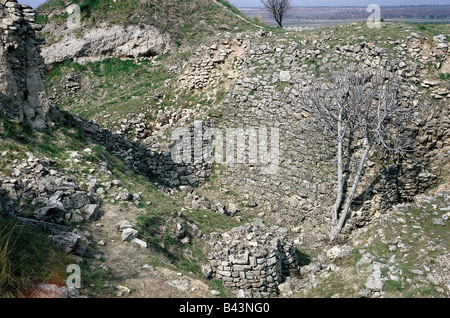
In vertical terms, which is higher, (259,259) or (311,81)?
(311,81)

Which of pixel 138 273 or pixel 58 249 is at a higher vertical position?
pixel 58 249

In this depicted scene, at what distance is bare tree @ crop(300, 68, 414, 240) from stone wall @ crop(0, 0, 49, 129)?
9118 millimetres

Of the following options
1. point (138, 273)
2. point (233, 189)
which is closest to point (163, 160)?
point (233, 189)

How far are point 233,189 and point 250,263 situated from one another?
5.91 meters

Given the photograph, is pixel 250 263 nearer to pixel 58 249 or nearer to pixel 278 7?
pixel 58 249

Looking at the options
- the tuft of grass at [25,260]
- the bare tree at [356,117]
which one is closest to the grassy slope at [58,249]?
the tuft of grass at [25,260]

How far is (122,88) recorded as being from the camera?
74.6ft

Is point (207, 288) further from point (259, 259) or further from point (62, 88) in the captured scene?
point (62, 88)

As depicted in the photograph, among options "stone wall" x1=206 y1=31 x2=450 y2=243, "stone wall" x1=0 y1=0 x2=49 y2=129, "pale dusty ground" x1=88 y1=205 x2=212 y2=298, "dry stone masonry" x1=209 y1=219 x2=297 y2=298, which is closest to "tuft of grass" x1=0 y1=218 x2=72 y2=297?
"pale dusty ground" x1=88 y1=205 x2=212 y2=298

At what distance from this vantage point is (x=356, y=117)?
480 inches

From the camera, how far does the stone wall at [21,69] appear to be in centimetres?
1100

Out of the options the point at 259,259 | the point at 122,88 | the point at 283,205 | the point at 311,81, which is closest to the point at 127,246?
the point at 259,259

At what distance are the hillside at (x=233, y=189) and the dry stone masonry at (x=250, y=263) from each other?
4cm

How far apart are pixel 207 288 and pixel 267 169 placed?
7081 millimetres
